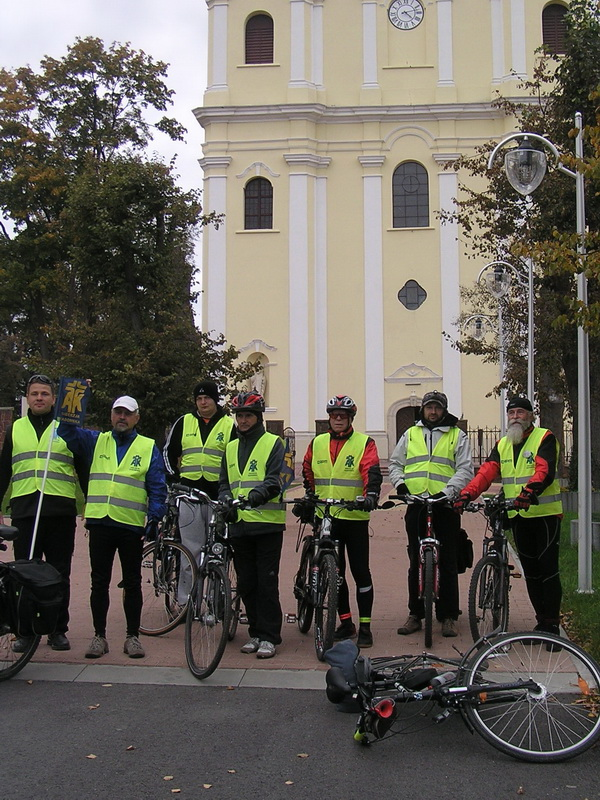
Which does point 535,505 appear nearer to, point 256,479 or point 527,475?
point 527,475

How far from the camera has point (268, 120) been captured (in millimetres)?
38875

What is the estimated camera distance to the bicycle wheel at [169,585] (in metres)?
7.82

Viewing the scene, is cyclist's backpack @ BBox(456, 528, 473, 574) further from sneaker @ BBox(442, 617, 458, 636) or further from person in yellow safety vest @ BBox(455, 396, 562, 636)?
person in yellow safety vest @ BBox(455, 396, 562, 636)

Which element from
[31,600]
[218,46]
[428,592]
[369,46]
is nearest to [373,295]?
[369,46]

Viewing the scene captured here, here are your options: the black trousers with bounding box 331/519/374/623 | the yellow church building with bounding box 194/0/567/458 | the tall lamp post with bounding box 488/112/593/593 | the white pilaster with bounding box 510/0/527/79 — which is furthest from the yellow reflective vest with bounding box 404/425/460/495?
the white pilaster with bounding box 510/0/527/79

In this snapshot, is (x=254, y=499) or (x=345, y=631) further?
(x=345, y=631)

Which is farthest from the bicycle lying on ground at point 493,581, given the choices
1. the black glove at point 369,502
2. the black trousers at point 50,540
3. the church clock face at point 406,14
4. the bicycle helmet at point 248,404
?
the church clock face at point 406,14

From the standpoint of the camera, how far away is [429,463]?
25.3 ft

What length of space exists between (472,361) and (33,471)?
104 feet

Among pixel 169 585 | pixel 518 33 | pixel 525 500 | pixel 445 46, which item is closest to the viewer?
pixel 525 500

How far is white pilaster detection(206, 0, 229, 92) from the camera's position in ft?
128

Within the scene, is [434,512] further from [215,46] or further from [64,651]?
[215,46]

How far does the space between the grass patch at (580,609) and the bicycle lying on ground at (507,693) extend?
1475mm

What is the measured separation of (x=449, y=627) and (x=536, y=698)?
2.65m
